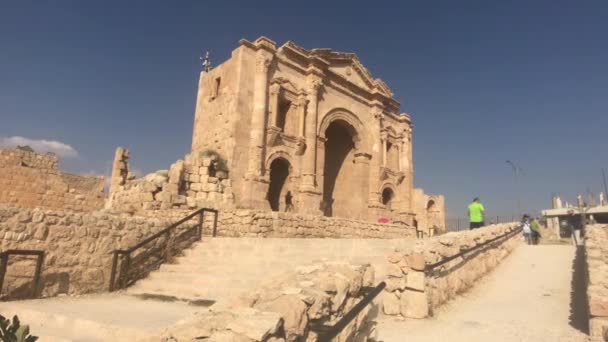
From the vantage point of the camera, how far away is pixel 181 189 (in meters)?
13.0

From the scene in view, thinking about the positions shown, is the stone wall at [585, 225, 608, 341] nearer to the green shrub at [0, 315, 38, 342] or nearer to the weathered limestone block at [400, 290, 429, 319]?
the weathered limestone block at [400, 290, 429, 319]

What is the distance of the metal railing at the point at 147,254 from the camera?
6.28 metres

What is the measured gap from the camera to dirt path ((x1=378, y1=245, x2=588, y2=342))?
15.2ft

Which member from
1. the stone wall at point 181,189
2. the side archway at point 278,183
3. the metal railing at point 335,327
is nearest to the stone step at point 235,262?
the metal railing at point 335,327

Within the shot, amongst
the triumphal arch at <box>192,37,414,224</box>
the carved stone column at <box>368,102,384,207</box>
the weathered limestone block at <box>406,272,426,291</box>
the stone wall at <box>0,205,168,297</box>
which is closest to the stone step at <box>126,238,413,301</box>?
the weathered limestone block at <box>406,272,426,291</box>

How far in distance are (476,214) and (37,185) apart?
676 inches

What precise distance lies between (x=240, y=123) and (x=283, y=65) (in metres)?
4.06

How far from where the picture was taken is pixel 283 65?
1741 centimetres

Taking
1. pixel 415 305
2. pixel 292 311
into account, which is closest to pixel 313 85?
pixel 415 305

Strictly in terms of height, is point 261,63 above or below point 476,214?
above

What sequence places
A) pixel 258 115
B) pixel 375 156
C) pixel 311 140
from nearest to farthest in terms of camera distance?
1. pixel 258 115
2. pixel 311 140
3. pixel 375 156

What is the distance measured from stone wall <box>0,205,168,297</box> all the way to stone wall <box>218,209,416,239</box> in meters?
4.39

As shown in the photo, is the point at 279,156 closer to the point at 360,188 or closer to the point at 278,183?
the point at 278,183

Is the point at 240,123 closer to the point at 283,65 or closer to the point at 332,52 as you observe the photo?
the point at 283,65
